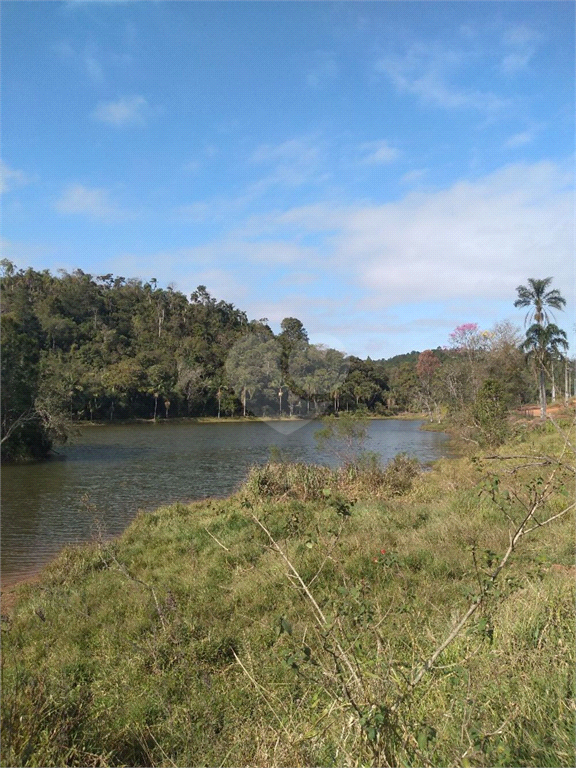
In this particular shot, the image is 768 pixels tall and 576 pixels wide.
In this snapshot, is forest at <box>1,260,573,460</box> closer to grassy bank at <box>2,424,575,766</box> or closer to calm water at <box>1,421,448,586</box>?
calm water at <box>1,421,448,586</box>

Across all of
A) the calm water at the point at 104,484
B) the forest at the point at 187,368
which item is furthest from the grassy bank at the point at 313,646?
the forest at the point at 187,368

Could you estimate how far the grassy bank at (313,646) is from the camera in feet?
8.14

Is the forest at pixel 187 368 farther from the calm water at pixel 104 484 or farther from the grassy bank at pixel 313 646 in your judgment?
the grassy bank at pixel 313 646

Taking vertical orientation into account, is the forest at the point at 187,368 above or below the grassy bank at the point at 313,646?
above

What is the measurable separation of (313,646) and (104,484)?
15.4 meters

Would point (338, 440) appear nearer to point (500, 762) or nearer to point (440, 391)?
point (500, 762)

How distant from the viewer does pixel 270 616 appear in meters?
5.45

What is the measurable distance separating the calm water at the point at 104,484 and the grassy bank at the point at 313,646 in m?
1.92

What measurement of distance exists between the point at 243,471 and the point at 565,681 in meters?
18.5

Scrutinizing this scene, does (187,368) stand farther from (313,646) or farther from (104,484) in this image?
(313,646)

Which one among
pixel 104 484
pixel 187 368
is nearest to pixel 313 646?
pixel 104 484

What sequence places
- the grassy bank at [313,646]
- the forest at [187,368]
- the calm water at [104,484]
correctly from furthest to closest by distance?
the forest at [187,368] → the calm water at [104,484] → the grassy bank at [313,646]

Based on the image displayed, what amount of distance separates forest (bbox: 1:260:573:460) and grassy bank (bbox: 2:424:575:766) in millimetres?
11459

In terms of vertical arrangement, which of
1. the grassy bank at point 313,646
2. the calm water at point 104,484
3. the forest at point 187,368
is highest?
the forest at point 187,368
